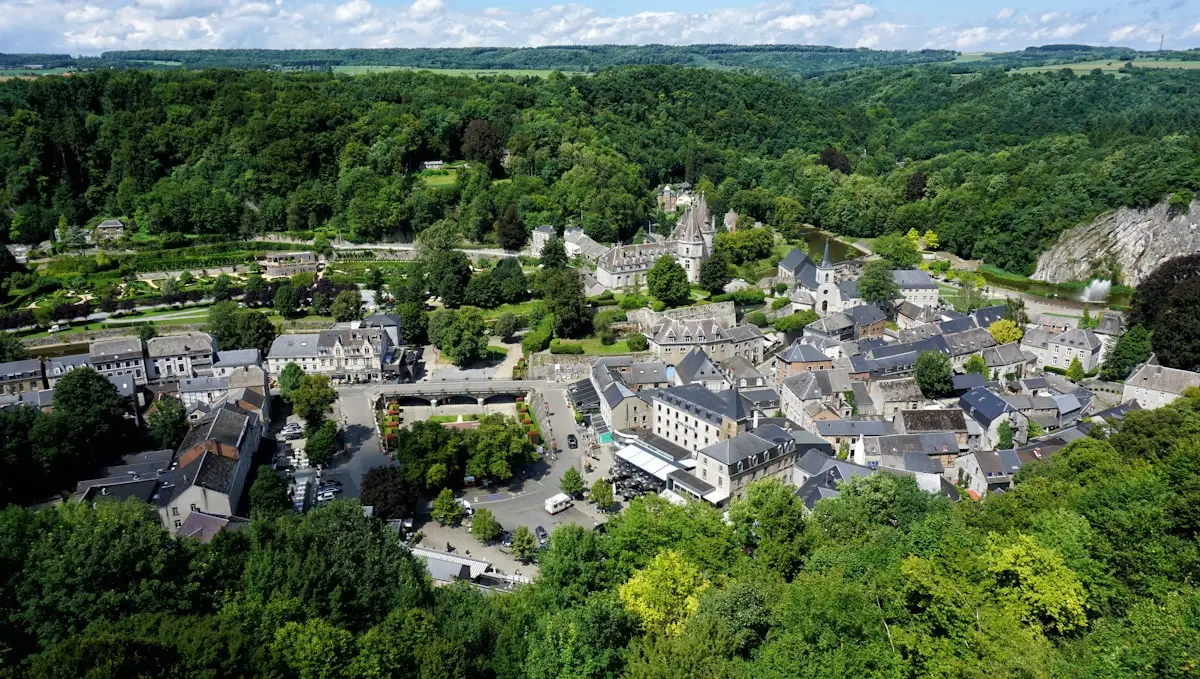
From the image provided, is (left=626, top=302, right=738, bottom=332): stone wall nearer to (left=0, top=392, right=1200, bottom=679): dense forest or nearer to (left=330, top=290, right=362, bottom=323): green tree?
(left=330, top=290, right=362, bottom=323): green tree

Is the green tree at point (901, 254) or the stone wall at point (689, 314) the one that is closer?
the stone wall at point (689, 314)

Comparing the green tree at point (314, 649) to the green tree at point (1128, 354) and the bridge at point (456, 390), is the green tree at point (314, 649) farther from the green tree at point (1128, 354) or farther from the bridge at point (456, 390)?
the green tree at point (1128, 354)

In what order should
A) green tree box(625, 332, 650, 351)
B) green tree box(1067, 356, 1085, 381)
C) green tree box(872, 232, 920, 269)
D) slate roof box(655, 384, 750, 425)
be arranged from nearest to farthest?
slate roof box(655, 384, 750, 425) → green tree box(1067, 356, 1085, 381) → green tree box(625, 332, 650, 351) → green tree box(872, 232, 920, 269)

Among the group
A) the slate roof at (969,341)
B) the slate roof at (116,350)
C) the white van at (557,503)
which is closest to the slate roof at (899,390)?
the slate roof at (969,341)

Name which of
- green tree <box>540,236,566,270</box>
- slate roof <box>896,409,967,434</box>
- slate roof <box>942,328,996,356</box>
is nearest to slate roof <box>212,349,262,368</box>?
green tree <box>540,236,566,270</box>

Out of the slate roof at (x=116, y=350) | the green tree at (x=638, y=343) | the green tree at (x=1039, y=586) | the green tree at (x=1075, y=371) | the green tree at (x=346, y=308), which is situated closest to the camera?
the green tree at (x=1039, y=586)

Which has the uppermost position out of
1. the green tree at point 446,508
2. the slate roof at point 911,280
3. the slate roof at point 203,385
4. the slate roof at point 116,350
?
the slate roof at point 911,280
